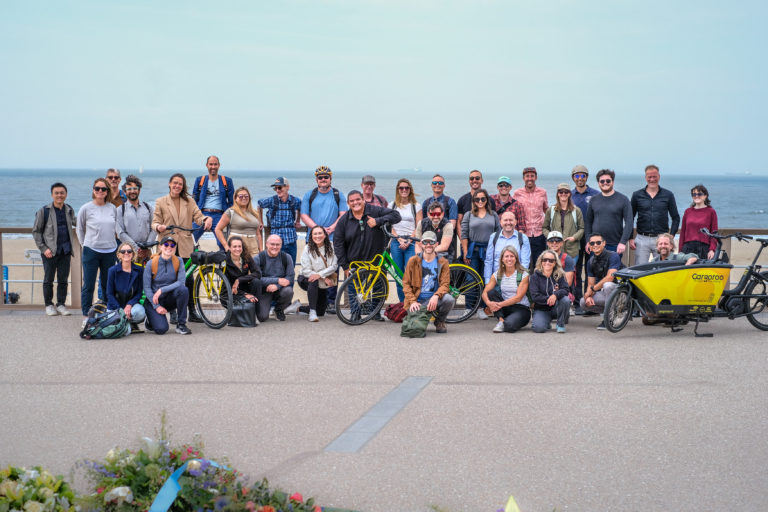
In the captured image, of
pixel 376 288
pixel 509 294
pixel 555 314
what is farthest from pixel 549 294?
→ pixel 376 288

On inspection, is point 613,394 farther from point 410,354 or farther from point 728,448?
point 410,354

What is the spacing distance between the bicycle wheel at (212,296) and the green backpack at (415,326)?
7.18 ft

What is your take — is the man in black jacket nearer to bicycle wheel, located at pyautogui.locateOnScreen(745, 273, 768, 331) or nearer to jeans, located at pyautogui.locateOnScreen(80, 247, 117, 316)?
jeans, located at pyautogui.locateOnScreen(80, 247, 117, 316)

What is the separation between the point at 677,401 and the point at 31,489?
4.63m

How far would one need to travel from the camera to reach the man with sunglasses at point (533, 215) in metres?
10.3

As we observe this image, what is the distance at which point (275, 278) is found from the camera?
9539 millimetres

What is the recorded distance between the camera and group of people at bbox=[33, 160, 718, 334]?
29.3 feet

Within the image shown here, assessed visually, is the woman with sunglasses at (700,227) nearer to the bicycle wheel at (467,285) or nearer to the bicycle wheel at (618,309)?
the bicycle wheel at (618,309)

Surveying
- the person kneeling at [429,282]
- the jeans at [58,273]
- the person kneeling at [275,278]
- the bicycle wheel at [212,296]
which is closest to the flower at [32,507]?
the bicycle wheel at [212,296]

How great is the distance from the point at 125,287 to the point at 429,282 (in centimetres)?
371

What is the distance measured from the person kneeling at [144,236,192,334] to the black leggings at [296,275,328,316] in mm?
1543

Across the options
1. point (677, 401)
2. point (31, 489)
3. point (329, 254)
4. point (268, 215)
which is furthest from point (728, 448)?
point (268, 215)

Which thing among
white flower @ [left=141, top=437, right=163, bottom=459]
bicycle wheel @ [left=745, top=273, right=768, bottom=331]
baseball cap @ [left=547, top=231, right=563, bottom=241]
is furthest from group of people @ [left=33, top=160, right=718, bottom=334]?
white flower @ [left=141, top=437, right=163, bottom=459]

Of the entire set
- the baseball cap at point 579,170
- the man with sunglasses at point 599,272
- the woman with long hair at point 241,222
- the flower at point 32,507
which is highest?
the baseball cap at point 579,170
